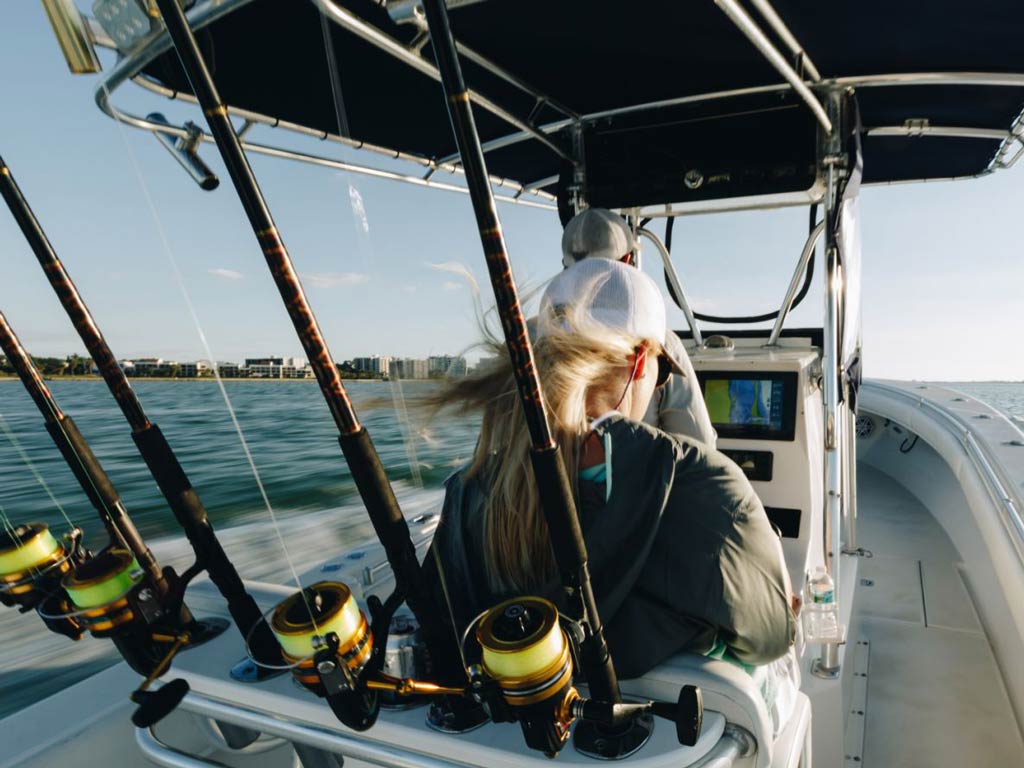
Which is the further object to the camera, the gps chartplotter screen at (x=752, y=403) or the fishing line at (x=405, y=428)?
the gps chartplotter screen at (x=752, y=403)

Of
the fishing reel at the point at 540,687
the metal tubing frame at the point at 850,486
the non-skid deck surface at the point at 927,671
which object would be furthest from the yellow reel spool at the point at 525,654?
the metal tubing frame at the point at 850,486

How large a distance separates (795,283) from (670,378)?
1447mm

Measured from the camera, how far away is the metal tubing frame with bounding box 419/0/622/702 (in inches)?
25.9

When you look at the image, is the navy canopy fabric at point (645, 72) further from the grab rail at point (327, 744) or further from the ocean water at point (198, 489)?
the grab rail at point (327, 744)

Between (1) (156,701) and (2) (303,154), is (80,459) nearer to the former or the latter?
(1) (156,701)

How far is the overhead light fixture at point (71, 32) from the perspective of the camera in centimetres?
64

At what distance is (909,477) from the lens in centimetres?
516

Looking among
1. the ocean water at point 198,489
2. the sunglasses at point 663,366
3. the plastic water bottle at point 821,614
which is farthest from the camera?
the ocean water at point 198,489

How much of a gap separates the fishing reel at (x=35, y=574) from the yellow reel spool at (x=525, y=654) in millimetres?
709

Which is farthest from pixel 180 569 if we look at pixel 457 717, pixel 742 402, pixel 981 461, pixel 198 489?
A: pixel 981 461

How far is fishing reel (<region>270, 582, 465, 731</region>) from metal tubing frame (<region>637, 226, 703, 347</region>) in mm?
2740

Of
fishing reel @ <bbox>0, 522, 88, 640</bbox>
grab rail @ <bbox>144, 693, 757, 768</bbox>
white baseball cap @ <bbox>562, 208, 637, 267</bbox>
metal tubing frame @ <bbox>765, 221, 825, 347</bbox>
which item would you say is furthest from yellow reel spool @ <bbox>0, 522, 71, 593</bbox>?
metal tubing frame @ <bbox>765, 221, 825, 347</bbox>

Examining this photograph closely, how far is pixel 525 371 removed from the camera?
2.48 feet

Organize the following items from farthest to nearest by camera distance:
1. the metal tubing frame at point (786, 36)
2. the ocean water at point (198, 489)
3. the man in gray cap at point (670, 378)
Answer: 1. the ocean water at point (198, 489)
2. the man in gray cap at point (670, 378)
3. the metal tubing frame at point (786, 36)
